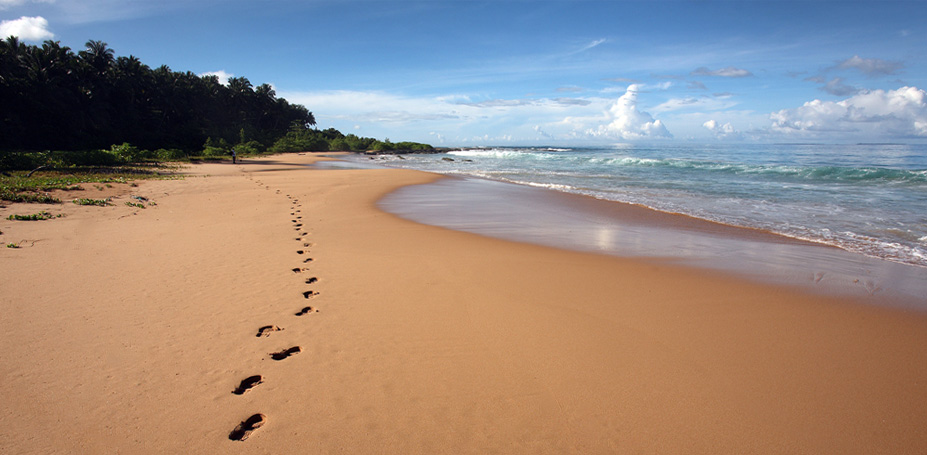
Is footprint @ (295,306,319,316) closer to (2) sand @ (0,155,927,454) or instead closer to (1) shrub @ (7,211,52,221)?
(2) sand @ (0,155,927,454)

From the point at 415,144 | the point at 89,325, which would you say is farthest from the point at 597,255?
the point at 415,144

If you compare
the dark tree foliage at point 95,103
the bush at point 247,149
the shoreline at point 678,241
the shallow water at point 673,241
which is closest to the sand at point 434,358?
the shoreline at point 678,241

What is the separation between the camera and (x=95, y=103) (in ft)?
135

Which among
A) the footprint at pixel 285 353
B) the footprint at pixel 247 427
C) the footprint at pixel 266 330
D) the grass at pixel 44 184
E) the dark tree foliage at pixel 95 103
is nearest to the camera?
the footprint at pixel 247 427

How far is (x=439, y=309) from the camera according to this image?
4133 mm

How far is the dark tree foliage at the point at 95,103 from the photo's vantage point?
33.8 m

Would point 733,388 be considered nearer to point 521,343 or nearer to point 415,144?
point 521,343

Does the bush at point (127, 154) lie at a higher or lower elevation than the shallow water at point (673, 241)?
higher

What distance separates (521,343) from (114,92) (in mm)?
57694

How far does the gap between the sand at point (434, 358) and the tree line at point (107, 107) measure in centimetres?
2366

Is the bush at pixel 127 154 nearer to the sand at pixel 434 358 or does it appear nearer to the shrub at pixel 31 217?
the shrub at pixel 31 217

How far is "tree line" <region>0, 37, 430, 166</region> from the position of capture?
33812 mm

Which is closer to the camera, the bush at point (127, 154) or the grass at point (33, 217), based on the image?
the grass at point (33, 217)

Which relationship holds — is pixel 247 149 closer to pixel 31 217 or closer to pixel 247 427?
pixel 31 217
